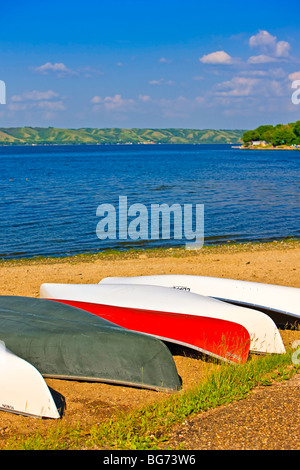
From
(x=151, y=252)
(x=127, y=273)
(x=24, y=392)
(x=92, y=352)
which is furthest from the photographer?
(x=151, y=252)

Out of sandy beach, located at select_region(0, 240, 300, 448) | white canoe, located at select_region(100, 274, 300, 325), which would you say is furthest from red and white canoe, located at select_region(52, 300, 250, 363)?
white canoe, located at select_region(100, 274, 300, 325)

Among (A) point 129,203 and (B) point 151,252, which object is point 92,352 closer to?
(B) point 151,252

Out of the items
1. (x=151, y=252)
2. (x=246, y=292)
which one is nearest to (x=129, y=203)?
(x=151, y=252)

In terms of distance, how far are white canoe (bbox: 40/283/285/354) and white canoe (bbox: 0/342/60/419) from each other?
2.83 metres

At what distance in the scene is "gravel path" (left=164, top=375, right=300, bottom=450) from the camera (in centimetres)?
422

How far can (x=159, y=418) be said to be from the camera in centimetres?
480

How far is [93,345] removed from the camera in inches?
231

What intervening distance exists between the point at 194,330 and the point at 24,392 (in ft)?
8.49

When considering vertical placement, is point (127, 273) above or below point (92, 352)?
below

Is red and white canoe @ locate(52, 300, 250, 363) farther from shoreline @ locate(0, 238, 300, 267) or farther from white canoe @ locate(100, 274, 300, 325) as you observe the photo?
shoreline @ locate(0, 238, 300, 267)

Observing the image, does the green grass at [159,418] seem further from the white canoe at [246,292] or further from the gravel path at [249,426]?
the white canoe at [246,292]

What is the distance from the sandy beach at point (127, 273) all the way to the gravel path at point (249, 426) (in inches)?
39.8
